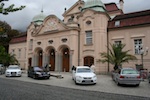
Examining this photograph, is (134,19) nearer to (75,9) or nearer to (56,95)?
(75,9)

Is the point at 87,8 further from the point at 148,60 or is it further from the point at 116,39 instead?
the point at 148,60

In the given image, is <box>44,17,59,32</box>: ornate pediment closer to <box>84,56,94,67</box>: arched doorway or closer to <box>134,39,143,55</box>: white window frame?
<box>84,56,94,67</box>: arched doorway

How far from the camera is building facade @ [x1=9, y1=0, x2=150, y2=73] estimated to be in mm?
27703

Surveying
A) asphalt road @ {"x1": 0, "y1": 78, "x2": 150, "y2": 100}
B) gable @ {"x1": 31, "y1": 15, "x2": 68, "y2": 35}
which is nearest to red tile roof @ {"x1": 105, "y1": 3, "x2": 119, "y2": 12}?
gable @ {"x1": 31, "y1": 15, "x2": 68, "y2": 35}

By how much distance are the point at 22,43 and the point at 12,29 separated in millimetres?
10538

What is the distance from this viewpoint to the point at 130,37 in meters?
28.2

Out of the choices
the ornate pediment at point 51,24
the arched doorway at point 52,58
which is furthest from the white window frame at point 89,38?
the arched doorway at point 52,58

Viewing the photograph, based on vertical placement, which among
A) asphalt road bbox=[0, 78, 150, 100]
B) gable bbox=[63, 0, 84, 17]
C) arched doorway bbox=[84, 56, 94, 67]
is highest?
gable bbox=[63, 0, 84, 17]

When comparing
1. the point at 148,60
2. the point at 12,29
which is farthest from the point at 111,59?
the point at 12,29

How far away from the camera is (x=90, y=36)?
101 ft

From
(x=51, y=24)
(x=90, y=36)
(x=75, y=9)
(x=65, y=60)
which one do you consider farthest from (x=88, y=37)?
(x=75, y=9)

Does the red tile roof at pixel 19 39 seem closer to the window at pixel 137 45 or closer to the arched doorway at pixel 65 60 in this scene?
the arched doorway at pixel 65 60

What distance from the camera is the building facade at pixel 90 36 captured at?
27703 mm

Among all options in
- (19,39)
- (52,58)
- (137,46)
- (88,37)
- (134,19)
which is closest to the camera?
(137,46)
